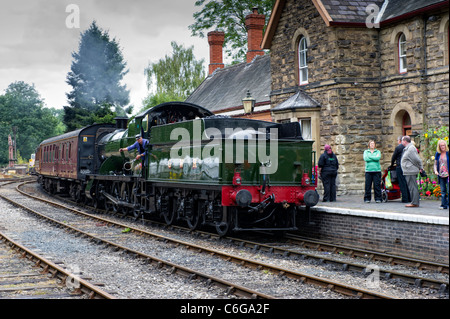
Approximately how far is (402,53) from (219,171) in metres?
8.60

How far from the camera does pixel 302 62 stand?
20.0m

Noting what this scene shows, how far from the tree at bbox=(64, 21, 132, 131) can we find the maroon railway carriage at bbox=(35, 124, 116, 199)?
1806 cm

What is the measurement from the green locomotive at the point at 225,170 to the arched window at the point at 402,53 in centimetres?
615

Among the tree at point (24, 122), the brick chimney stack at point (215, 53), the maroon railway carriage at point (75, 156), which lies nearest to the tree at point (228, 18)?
the brick chimney stack at point (215, 53)

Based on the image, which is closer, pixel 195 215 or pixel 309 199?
pixel 309 199

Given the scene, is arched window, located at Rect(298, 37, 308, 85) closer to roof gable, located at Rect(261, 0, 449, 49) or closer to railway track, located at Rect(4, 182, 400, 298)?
roof gable, located at Rect(261, 0, 449, 49)

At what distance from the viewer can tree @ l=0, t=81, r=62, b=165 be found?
85.1 m

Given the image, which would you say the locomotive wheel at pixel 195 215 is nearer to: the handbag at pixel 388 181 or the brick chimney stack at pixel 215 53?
the handbag at pixel 388 181

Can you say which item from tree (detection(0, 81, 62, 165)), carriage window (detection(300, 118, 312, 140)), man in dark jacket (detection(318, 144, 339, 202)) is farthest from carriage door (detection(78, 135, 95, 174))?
tree (detection(0, 81, 62, 165))

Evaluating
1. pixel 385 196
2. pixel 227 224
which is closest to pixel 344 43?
pixel 385 196

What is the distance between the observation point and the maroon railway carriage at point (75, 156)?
2173 cm

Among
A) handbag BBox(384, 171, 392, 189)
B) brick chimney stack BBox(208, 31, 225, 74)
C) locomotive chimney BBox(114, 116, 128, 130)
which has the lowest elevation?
handbag BBox(384, 171, 392, 189)

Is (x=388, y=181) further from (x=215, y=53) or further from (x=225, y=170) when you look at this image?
(x=215, y=53)

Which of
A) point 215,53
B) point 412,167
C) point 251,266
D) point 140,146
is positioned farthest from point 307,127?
point 215,53
